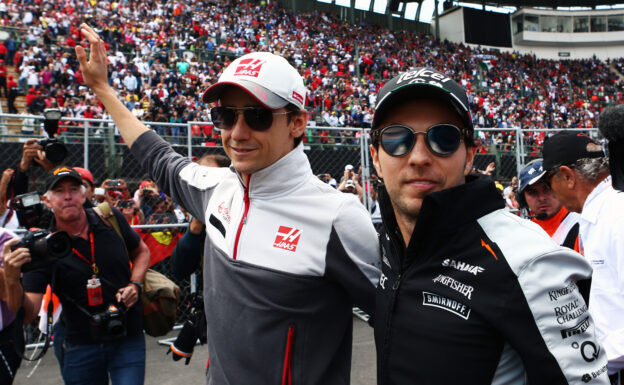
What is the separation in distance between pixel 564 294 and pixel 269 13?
107 ft

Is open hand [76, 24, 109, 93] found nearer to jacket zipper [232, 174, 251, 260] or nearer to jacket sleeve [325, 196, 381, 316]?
jacket zipper [232, 174, 251, 260]

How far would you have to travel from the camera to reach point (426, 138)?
1.36 meters

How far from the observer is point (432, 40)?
3888 cm

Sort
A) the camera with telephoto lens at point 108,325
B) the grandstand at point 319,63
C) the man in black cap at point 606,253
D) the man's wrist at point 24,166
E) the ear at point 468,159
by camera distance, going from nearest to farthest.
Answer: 1. the ear at point 468,159
2. the man in black cap at point 606,253
3. the camera with telephoto lens at point 108,325
4. the man's wrist at point 24,166
5. the grandstand at point 319,63

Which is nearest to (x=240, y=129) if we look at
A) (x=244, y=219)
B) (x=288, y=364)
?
Result: (x=244, y=219)

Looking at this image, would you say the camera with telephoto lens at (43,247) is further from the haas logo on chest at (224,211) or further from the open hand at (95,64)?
the haas logo on chest at (224,211)

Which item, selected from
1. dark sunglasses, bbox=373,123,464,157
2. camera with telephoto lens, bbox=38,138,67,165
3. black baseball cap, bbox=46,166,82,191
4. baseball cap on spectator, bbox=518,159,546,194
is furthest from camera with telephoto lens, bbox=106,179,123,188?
dark sunglasses, bbox=373,123,464,157

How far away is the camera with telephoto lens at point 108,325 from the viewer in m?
2.81

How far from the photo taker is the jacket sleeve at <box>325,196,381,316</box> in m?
1.67

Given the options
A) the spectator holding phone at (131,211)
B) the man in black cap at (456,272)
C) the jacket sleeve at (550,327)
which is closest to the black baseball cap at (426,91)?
the man in black cap at (456,272)

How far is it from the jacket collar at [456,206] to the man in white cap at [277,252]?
452 millimetres

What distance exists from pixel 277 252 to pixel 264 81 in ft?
2.01

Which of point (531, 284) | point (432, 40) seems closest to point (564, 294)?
point (531, 284)

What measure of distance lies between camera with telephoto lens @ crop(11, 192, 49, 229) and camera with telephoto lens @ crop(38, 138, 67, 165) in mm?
422
